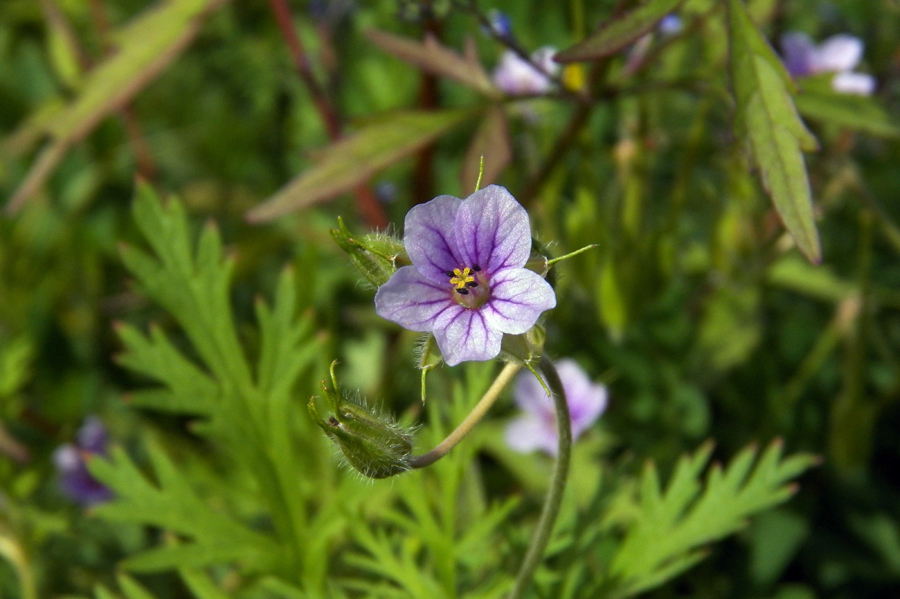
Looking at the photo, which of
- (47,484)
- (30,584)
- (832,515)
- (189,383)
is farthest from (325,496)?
(832,515)

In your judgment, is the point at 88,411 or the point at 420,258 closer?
the point at 420,258

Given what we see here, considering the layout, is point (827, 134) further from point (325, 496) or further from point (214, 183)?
point (214, 183)

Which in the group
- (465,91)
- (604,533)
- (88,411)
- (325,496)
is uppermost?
(465,91)

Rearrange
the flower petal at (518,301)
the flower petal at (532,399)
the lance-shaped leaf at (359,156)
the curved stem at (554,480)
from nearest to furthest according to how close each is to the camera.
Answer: the flower petal at (518,301), the curved stem at (554,480), the lance-shaped leaf at (359,156), the flower petal at (532,399)

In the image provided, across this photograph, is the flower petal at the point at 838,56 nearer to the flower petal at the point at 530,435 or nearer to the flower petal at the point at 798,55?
the flower petal at the point at 798,55

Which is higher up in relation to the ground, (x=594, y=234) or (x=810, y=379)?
(x=594, y=234)

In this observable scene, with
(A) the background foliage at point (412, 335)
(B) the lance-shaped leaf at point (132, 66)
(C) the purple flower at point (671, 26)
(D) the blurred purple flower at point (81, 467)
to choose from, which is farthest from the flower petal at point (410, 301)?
(C) the purple flower at point (671, 26)

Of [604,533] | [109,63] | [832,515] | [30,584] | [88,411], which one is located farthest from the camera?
[88,411]

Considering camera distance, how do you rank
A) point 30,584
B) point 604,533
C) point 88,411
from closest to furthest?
1. point 604,533
2. point 30,584
3. point 88,411
